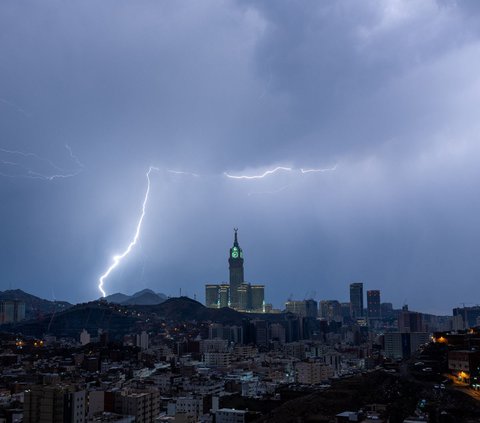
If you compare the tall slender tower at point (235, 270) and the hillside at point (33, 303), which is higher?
the tall slender tower at point (235, 270)

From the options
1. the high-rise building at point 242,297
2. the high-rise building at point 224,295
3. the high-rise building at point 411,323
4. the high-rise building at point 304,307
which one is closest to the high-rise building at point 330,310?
the high-rise building at point 304,307

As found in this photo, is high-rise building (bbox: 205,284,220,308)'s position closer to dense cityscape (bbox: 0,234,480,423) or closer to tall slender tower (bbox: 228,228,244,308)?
tall slender tower (bbox: 228,228,244,308)

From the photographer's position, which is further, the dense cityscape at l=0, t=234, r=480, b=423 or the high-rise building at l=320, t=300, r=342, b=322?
the high-rise building at l=320, t=300, r=342, b=322

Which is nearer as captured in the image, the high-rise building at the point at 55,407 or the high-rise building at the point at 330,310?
the high-rise building at the point at 55,407

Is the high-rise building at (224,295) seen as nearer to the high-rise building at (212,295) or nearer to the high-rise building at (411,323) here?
the high-rise building at (212,295)

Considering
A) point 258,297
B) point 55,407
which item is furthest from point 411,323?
point 55,407

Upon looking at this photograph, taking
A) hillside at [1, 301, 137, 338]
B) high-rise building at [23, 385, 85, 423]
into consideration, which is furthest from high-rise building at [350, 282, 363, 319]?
high-rise building at [23, 385, 85, 423]

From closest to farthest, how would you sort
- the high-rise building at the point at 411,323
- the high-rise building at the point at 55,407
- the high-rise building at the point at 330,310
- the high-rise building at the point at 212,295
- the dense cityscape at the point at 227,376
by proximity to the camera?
the high-rise building at the point at 55,407 → the dense cityscape at the point at 227,376 → the high-rise building at the point at 411,323 → the high-rise building at the point at 330,310 → the high-rise building at the point at 212,295

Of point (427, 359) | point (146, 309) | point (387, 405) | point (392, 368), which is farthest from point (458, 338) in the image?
point (146, 309)
